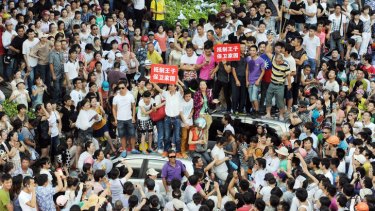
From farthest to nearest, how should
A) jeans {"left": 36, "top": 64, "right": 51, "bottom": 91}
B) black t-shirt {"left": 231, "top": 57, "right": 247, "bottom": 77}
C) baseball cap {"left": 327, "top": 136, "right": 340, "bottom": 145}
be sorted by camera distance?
jeans {"left": 36, "top": 64, "right": 51, "bottom": 91}, black t-shirt {"left": 231, "top": 57, "right": 247, "bottom": 77}, baseball cap {"left": 327, "top": 136, "right": 340, "bottom": 145}

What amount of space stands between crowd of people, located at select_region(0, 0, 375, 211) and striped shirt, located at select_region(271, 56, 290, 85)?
26mm

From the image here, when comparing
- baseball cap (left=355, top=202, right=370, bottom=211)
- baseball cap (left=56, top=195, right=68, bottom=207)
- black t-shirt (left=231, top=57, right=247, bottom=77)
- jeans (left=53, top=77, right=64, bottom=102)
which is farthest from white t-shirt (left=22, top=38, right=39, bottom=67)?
baseball cap (left=355, top=202, right=370, bottom=211)

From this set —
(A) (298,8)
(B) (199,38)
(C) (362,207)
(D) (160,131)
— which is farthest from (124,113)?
(A) (298,8)

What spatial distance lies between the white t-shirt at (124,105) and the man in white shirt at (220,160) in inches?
84.5

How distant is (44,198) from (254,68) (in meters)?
6.97

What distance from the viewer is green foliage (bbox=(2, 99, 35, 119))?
24322 mm

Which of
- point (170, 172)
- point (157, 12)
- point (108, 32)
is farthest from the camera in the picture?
point (157, 12)

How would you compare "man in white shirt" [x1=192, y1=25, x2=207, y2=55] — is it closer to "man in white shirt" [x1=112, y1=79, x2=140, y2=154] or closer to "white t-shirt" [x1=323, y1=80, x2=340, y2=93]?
"white t-shirt" [x1=323, y1=80, x2=340, y2=93]

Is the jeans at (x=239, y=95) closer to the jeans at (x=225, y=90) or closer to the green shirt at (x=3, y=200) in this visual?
the jeans at (x=225, y=90)

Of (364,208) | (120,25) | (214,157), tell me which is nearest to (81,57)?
(120,25)

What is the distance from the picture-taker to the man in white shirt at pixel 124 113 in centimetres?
2448

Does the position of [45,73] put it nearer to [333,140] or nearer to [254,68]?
[254,68]

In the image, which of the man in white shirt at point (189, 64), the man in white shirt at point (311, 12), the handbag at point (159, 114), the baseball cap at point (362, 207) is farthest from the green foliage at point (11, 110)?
the man in white shirt at point (311, 12)

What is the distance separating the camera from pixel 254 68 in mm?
25781
